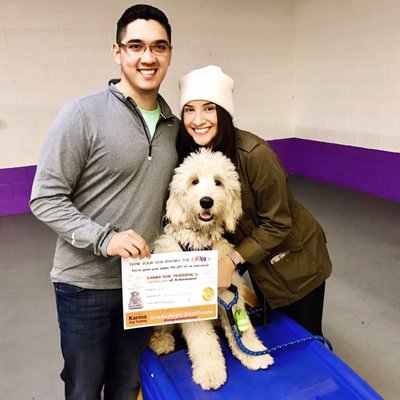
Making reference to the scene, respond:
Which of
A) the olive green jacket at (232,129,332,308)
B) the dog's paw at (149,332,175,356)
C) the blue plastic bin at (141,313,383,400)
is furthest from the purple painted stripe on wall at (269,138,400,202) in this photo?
the dog's paw at (149,332,175,356)

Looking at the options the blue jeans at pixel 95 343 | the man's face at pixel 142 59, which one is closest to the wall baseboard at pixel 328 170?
the blue jeans at pixel 95 343

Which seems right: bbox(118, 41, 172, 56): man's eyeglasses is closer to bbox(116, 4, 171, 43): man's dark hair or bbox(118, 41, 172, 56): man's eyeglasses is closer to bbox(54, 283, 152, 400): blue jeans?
bbox(116, 4, 171, 43): man's dark hair

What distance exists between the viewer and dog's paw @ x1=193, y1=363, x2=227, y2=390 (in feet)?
4.31

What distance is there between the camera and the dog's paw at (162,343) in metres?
1.53

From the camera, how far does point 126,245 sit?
1.18 metres

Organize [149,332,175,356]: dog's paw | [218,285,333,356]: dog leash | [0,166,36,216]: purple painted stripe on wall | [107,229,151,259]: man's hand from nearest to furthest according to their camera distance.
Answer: [107,229,151,259]: man's hand, [218,285,333,356]: dog leash, [149,332,175,356]: dog's paw, [0,166,36,216]: purple painted stripe on wall

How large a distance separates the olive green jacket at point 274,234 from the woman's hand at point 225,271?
0.06m

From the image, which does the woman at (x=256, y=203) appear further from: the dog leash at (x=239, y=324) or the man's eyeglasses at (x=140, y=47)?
the man's eyeglasses at (x=140, y=47)

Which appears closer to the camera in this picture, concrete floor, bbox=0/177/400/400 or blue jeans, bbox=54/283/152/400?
blue jeans, bbox=54/283/152/400

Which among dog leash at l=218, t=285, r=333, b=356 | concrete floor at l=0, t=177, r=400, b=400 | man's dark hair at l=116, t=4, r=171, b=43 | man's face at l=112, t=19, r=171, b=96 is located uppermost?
man's dark hair at l=116, t=4, r=171, b=43

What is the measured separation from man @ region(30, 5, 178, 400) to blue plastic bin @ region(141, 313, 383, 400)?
0.19m

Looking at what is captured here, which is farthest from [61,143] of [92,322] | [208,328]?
[208,328]

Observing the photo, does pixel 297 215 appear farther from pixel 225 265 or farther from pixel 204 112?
pixel 204 112

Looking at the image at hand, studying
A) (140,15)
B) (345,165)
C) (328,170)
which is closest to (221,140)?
(140,15)
